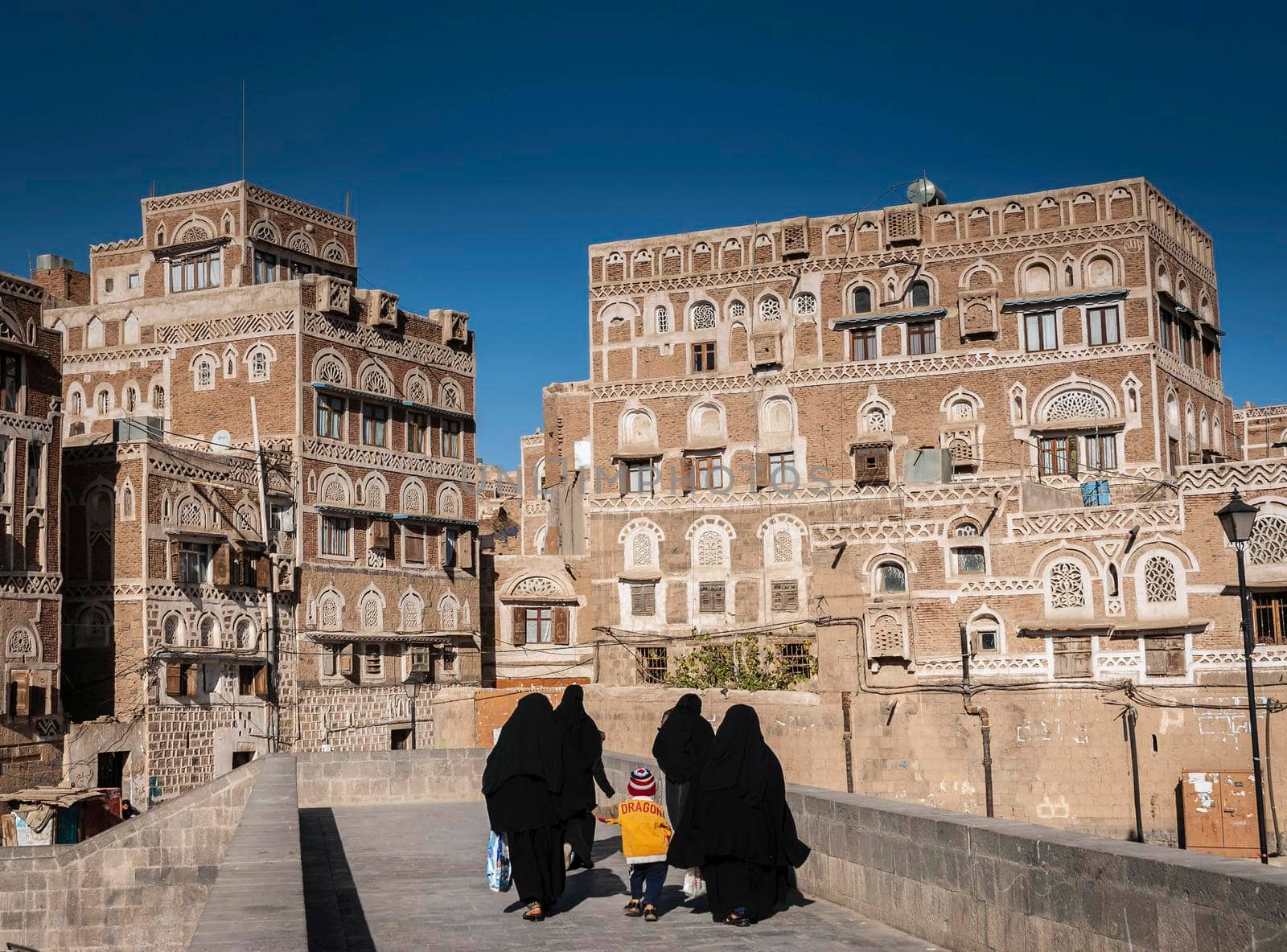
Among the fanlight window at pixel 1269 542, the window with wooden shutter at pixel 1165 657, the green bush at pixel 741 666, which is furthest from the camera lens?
the green bush at pixel 741 666

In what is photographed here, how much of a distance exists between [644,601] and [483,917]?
34.0 m

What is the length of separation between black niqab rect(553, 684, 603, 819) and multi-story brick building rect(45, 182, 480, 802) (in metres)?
28.5

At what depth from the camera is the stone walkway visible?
1046cm

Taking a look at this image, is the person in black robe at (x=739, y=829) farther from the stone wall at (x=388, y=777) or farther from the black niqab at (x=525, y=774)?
the stone wall at (x=388, y=777)

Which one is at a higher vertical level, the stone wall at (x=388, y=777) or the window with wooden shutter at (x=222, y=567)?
the window with wooden shutter at (x=222, y=567)

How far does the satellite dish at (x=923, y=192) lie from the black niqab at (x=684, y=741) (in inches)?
1395

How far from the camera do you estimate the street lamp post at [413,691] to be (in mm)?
48188

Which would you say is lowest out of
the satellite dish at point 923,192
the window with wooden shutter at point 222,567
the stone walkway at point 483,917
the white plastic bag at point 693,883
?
the stone walkway at point 483,917

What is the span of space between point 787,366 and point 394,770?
25.6 m

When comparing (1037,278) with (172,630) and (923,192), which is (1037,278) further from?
(172,630)

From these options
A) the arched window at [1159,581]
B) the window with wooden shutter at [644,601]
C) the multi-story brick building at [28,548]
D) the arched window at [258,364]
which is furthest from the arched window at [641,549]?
the arched window at [1159,581]

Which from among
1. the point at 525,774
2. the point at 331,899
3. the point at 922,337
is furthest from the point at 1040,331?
the point at 331,899

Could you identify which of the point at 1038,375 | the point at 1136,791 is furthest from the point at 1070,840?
the point at 1038,375

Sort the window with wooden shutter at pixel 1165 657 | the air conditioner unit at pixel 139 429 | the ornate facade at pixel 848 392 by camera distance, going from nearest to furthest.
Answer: the window with wooden shutter at pixel 1165 657
the ornate facade at pixel 848 392
the air conditioner unit at pixel 139 429
